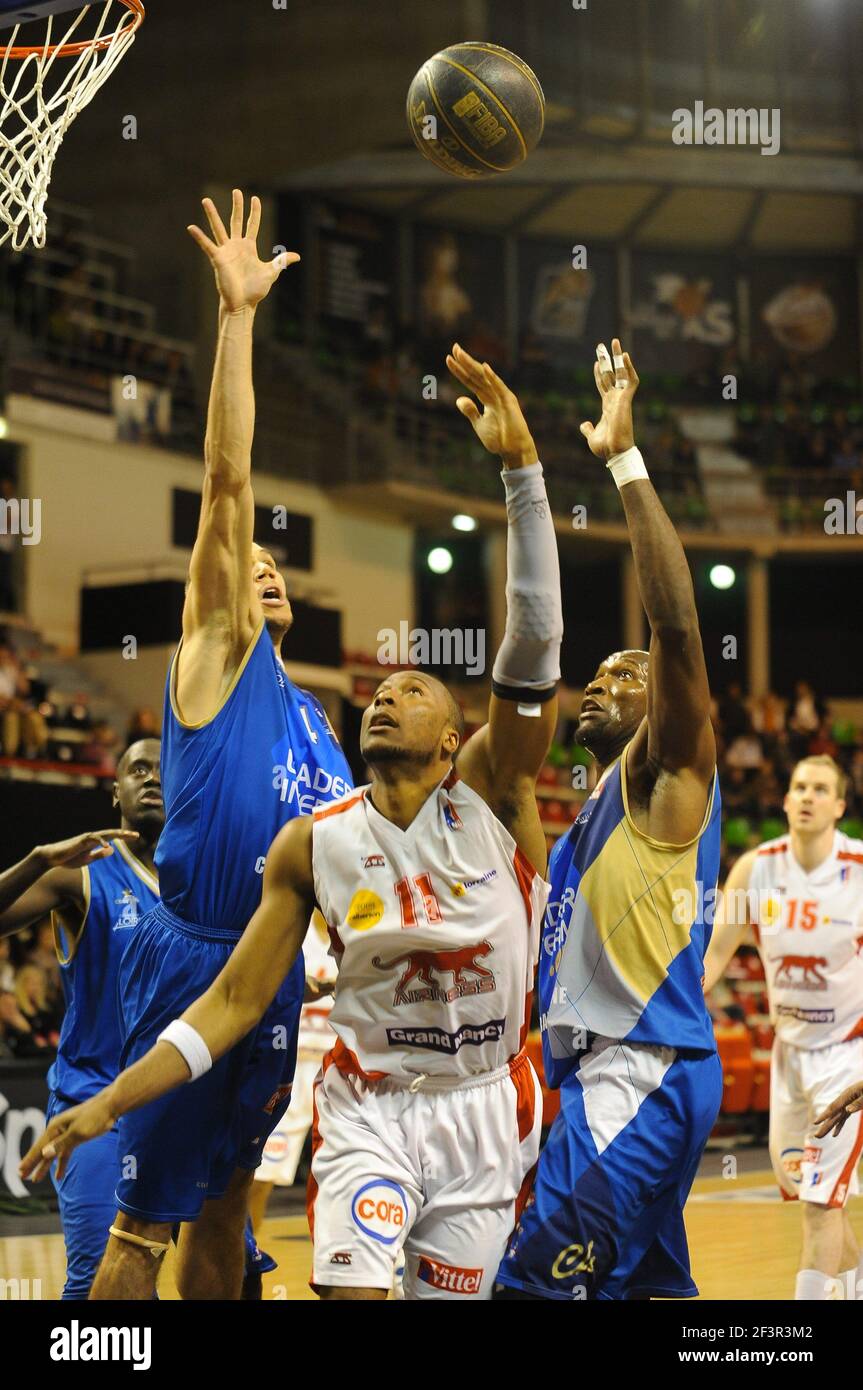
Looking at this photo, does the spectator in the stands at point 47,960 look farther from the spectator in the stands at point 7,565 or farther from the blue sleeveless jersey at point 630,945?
the blue sleeveless jersey at point 630,945

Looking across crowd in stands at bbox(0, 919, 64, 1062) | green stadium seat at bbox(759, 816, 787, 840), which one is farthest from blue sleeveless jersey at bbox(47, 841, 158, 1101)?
green stadium seat at bbox(759, 816, 787, 840)

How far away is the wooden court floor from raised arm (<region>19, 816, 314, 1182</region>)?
2.70m

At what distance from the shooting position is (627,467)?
14.7 ft

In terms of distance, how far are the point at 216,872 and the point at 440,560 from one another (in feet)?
65.5

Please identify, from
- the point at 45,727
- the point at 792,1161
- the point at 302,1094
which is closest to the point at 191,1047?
the point at 792,1161

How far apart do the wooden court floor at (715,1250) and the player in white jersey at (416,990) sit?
252 cm

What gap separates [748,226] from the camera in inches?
1062

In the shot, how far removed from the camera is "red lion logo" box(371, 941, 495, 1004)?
404 cm

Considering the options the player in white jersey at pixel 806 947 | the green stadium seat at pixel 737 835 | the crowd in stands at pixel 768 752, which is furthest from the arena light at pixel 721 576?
the player in white jersey at pixel 806 947

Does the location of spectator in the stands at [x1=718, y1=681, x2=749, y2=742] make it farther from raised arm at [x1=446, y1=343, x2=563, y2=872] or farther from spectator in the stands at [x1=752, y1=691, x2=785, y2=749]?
raised arm at [x1=446, y1=343, x2=563, y2=872]

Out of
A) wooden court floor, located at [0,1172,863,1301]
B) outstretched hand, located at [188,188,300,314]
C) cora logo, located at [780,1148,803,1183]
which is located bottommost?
wooden court floor, located at [0,1172,863,1301]

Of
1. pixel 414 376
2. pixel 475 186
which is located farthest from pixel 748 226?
pixel 414 376
